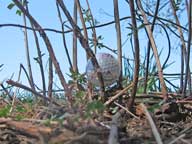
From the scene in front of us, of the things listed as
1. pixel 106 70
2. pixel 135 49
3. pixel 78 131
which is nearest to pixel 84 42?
pixel 135 49

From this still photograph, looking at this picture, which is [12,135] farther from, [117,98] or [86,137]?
[117,98]

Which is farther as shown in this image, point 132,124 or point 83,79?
point 83,79

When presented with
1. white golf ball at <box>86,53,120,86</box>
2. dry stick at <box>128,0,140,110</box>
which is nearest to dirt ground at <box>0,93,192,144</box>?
dry stick at <box>128,0,140,110</box>

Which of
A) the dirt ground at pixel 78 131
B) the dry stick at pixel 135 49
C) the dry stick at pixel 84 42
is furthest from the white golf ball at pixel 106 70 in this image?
the dirt ground at pixel 78 131

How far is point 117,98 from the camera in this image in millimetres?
1683

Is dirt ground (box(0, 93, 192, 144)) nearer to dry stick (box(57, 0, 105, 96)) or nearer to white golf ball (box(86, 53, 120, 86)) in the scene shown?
dry stick (box(57, 0, 105, 96))

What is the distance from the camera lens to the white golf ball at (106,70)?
1778 mm

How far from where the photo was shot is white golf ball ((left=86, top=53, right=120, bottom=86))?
178 cm

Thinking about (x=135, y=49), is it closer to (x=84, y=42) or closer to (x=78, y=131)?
(x=84, y=42)

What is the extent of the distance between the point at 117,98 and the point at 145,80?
1.43ft

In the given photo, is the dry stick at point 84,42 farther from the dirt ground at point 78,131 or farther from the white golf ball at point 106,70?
the dirt ground at point 78,131

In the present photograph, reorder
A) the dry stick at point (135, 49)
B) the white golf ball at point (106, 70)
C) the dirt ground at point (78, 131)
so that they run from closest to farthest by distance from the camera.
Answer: the dirt ground at point (78, 131)
the dry stick at point (135, 49)
the white golf ball at point (106, 70)

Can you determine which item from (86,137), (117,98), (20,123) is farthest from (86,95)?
(86,137)

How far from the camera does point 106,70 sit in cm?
196
